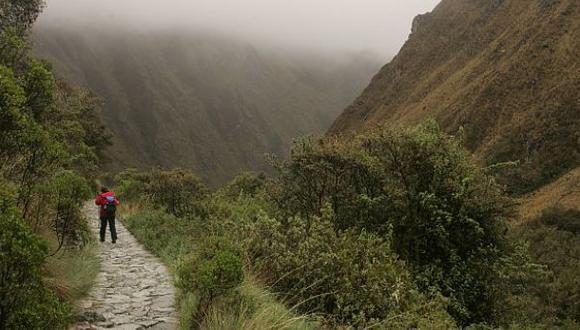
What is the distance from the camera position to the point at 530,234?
26.7m

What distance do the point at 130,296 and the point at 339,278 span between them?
113 inches

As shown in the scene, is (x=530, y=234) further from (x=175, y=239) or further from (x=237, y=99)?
(x=237, y=99)

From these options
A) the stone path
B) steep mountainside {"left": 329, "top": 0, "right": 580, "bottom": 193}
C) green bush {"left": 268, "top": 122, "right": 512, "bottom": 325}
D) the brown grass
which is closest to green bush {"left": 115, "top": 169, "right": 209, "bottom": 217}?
green bush {"left": 268, "top": 122, "right": 512, "bottom": 325}

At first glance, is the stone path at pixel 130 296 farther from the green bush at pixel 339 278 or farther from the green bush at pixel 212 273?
the green bush at pixel 339 278

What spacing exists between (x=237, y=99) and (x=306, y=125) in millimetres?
27541

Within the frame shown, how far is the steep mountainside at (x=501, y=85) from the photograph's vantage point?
1586 inches

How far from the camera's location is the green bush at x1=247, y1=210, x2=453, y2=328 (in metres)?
6.17

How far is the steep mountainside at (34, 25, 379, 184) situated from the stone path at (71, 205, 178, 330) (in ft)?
346

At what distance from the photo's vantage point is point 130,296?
6844 mm

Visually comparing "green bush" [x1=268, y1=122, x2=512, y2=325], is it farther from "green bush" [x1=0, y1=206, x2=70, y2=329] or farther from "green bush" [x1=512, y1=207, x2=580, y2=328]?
"green bush" [x1=0, y1=206, x2=70, y2=329]

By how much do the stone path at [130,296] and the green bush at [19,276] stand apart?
177cm

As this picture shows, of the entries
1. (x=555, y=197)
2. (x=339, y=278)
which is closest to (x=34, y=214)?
(x=339, y=278)

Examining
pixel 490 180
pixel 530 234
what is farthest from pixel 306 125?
pixel 490 180

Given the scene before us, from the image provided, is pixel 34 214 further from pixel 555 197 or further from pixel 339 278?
pixel 555 197
